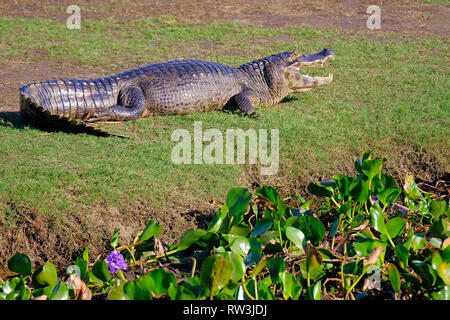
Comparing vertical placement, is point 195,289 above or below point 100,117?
below

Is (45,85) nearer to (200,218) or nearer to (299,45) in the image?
(200,218)

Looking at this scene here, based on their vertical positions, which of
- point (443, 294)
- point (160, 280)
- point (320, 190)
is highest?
point (320, 190)

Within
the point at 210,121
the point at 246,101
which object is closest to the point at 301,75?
the point at 246,101

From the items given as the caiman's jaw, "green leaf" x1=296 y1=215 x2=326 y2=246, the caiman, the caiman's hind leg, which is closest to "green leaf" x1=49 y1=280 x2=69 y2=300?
"green leaf" x1=296 y1=215 x2=326 y2=246

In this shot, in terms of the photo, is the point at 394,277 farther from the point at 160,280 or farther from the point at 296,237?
the point at 160,280

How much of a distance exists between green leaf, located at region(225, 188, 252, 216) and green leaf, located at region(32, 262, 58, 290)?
3.75 ft

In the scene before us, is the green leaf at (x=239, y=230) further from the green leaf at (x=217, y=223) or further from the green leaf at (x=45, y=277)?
the green leaf at (x=45, y=277)

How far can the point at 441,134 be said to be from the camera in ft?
18.5

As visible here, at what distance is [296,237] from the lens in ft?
11.2

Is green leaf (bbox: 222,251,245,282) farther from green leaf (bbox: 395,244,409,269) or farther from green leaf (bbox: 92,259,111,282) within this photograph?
green leaf (bbox: 395,244,409,269)

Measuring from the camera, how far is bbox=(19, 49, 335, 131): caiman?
5980mm

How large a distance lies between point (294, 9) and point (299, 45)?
2062 millimetres

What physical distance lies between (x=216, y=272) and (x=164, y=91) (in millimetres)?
3803
